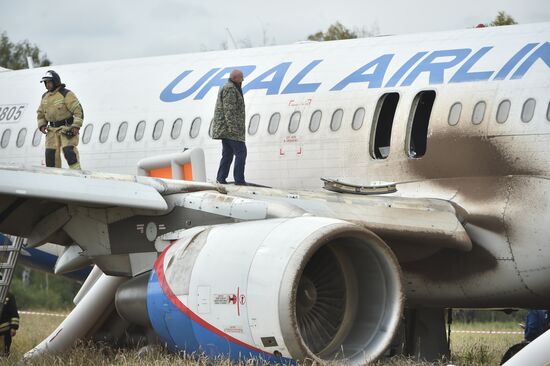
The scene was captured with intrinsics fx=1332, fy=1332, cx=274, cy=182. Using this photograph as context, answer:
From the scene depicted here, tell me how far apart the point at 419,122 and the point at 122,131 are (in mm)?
4809

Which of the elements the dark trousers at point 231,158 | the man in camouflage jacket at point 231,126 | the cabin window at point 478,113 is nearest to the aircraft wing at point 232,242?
the cabin window at point 478,113

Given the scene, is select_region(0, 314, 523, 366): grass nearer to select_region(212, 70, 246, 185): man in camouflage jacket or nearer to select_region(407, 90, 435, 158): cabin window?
select_region(407, 90, 435, 158): cabin window

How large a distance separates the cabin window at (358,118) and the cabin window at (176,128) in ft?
9.58

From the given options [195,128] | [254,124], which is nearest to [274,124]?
[254,124]

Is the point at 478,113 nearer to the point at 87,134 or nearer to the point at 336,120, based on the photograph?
the point at 336,120

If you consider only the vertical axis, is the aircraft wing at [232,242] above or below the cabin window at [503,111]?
below

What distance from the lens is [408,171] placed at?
14.9m

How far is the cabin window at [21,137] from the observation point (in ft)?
64.2

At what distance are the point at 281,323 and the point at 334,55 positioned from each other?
627 centimetres

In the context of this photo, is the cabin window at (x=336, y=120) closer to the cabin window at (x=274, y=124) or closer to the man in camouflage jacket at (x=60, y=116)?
the cabin window at (x=274, y=124)

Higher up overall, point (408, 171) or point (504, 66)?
point (504, 66)

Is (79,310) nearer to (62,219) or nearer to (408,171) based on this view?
(62,219)

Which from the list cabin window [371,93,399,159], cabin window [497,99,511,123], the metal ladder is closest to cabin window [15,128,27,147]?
the metal ladder

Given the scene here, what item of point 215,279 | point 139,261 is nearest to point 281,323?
point 215,279
